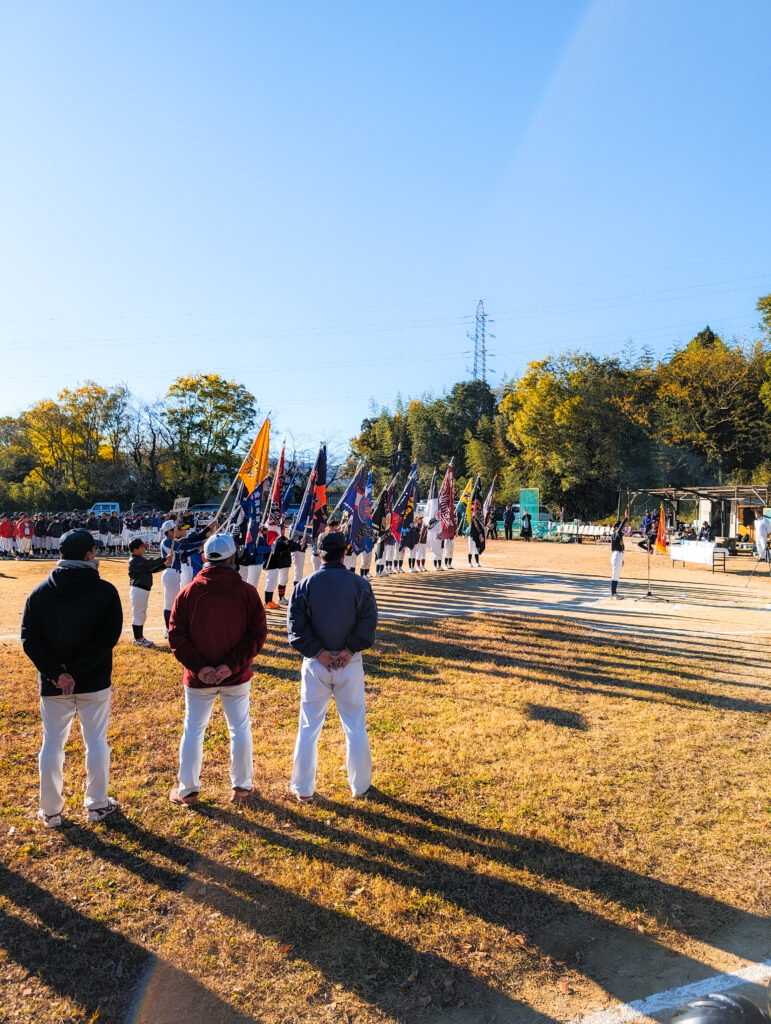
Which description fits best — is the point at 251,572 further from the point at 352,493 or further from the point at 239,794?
the point at 239,794

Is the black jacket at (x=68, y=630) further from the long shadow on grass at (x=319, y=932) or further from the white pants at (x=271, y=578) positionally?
the white pants at (x=271, y=578)

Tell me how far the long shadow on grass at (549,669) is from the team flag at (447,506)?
369 inches

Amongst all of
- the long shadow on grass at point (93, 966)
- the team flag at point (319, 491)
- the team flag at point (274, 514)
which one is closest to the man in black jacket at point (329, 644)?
the long shadow on grass at point (93, 966)

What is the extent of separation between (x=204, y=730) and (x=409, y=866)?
74.6 inches

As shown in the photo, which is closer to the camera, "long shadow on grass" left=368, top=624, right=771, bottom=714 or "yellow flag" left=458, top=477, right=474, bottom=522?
"long shadow on grass" left=368, top=624, right=771, bottom=714

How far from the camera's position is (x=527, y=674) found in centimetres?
902

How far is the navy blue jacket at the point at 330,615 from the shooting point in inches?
195

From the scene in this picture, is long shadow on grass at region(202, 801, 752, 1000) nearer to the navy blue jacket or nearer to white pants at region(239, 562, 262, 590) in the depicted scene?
the navy blue jacket

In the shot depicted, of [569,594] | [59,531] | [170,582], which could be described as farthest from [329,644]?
[59,531]

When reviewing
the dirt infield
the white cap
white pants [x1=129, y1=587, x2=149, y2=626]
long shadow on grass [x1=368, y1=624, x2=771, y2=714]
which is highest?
the white cap

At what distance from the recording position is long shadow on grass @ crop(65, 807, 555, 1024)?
3279 millimetres

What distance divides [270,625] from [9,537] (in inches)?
809

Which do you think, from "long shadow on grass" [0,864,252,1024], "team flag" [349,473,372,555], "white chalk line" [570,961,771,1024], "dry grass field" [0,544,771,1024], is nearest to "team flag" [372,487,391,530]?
"team flag" [349,473,372,555]

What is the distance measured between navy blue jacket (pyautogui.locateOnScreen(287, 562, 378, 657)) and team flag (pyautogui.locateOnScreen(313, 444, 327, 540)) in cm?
904
